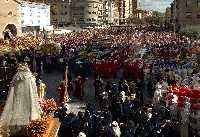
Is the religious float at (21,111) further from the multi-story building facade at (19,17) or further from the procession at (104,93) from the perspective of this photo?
Result: the multi-story building facade at (19,17)

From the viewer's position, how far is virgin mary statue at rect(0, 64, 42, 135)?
12031 millimetres

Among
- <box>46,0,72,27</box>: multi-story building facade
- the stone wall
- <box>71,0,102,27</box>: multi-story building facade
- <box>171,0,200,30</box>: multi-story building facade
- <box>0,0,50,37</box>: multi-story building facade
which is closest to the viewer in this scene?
the stone wall

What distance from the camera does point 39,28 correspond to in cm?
7512

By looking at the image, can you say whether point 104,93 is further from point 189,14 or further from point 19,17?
point 189,14

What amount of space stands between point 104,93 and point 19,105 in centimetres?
865

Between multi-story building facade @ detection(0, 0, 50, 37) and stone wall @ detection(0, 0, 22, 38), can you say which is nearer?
stone wall @ detection(0, 0, 22, 38)

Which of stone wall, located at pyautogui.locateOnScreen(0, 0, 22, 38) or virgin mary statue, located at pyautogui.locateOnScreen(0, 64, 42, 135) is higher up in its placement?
stone wall, located at pyautogui.locateOnScreen(0, 0, 22, 38)

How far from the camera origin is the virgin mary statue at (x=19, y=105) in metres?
12.0

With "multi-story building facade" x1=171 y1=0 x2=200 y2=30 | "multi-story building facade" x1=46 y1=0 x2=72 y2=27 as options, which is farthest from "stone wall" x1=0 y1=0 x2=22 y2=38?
"multi-story building facade" x1=46 y1=0 x2=72 y2=27

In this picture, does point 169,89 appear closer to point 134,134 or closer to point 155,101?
point 155,101

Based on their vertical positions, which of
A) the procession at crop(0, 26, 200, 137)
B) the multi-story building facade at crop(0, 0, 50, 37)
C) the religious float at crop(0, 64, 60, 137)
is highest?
the multi-story building facade at crop(0, 0, 50, 37)

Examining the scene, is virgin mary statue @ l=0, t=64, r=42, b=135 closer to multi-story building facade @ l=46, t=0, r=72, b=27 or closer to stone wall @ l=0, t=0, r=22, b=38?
stone wall @ l=0, t=0, r=22, b=38

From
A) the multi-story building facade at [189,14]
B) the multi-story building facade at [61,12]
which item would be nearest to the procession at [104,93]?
the multi-story building facade at [189,14]

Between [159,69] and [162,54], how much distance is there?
6.44 meters
